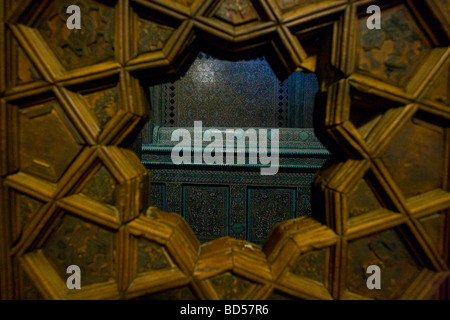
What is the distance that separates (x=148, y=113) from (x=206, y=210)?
1960 millimetres

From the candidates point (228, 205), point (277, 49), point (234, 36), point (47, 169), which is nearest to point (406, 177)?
point (277, 49)

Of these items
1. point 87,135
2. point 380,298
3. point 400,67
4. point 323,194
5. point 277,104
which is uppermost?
point 277,104

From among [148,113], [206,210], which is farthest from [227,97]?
[148,113]

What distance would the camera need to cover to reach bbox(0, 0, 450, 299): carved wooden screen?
0.62 m

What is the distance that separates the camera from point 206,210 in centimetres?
254

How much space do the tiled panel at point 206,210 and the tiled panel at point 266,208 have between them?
283 mm

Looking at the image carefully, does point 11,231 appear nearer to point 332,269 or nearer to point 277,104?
point 332,269

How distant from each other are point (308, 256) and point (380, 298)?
0.25 metres

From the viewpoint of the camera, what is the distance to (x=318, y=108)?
693mm

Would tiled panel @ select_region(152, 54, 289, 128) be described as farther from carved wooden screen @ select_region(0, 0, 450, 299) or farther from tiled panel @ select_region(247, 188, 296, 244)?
carved wooden screen @ select_region(0, 0, 450, 299)

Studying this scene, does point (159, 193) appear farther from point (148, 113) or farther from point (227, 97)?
point (148, 113)

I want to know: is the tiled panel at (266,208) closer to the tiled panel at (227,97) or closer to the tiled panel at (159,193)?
the tiled panel at (227,97)

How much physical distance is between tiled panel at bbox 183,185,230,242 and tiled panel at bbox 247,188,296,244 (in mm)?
283

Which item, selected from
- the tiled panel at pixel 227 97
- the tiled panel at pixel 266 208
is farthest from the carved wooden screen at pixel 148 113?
the tiled panel at pixel 227 97
